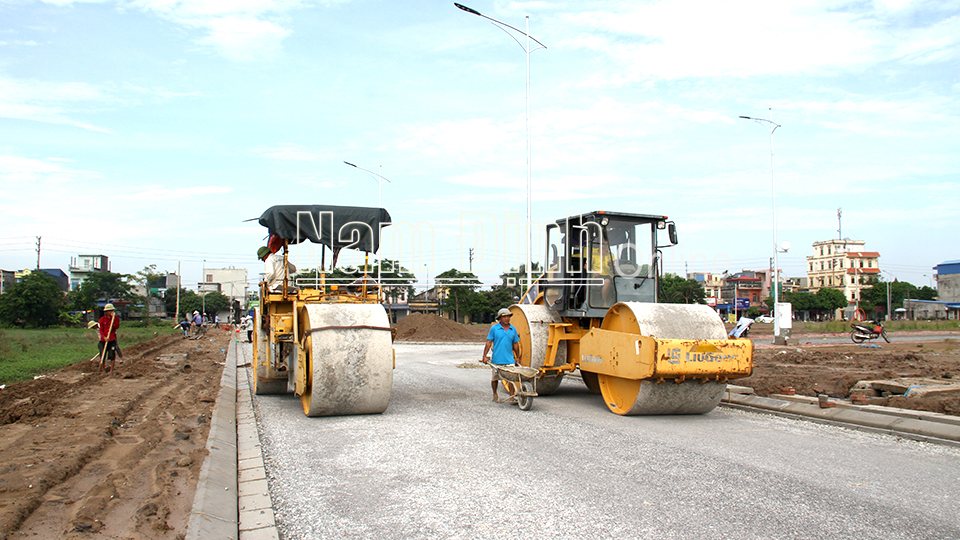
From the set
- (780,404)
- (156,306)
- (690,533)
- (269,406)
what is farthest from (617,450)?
(156,306)

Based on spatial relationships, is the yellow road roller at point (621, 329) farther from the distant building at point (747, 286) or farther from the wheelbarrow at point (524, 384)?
the distant building at point (747, 286)

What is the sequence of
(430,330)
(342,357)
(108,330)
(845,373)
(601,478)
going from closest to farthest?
(601,478) → (342,357) → (845,373) → (108,330) → (430,330)

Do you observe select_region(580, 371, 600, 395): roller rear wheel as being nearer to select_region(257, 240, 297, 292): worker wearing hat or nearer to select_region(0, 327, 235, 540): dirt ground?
select_region(257, 240, 297, 292): worker wearing hat

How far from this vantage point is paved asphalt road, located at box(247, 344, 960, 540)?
15.0ft

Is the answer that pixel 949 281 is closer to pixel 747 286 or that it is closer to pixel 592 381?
pixel 747 286

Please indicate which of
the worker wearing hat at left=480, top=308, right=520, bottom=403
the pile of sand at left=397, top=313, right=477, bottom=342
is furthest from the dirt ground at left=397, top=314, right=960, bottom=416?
the pile of sand at left=397, top=313, right=477, bottom=342

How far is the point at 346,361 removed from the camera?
8680 millimetres

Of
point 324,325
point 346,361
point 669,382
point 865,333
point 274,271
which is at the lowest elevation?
point 865,333

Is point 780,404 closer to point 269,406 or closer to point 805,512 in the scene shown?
point 805,512

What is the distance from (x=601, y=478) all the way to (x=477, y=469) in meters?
1.14

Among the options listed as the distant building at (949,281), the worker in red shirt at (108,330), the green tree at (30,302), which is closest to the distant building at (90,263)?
the green tree at (30,302)

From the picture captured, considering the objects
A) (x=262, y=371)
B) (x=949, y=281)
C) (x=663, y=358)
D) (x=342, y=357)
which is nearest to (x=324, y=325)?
(x=342, y=357)

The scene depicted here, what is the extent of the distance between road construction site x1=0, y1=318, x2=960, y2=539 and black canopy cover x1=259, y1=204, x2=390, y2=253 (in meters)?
2.66

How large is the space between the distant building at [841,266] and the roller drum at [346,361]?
4720 inches
